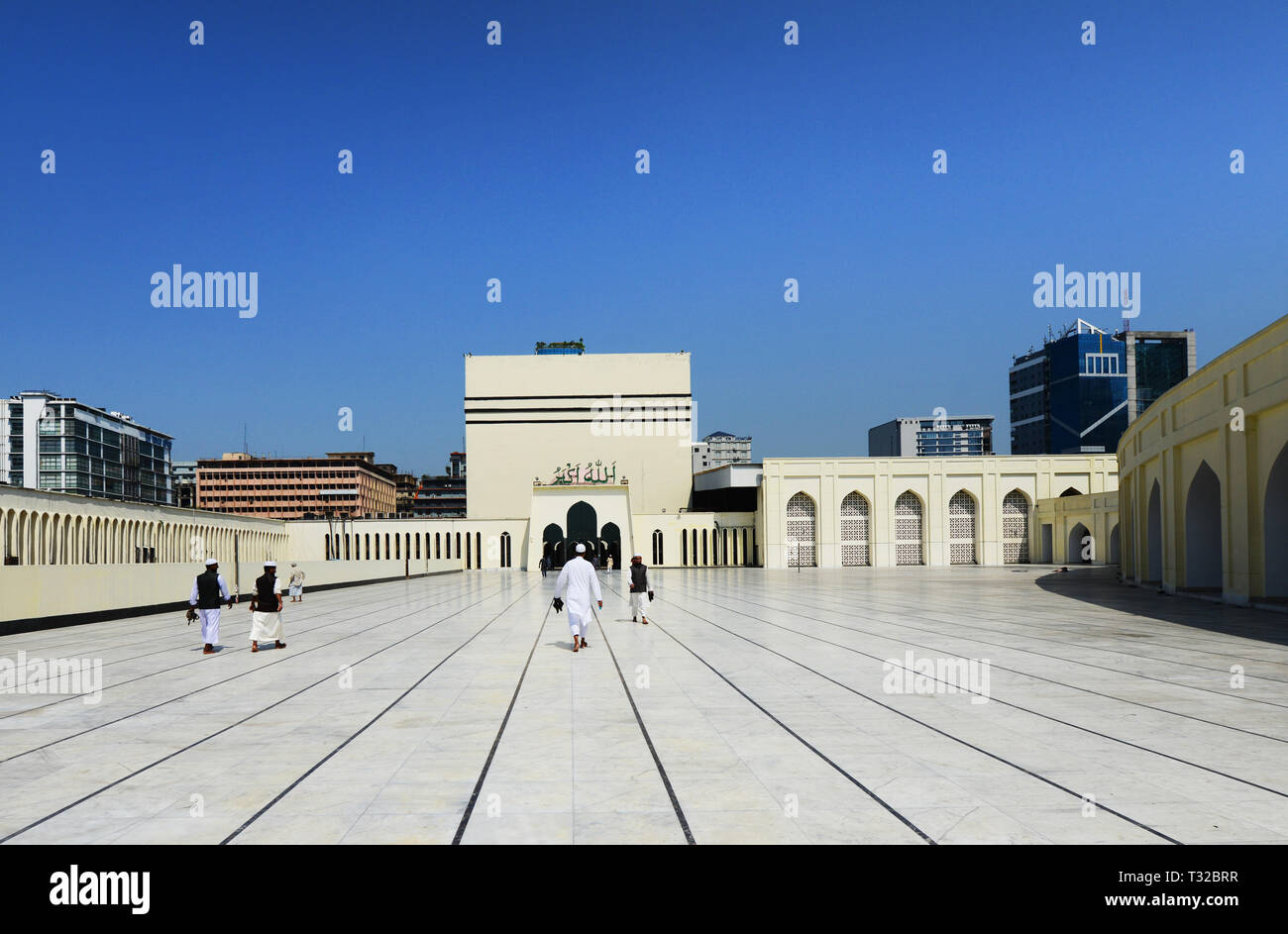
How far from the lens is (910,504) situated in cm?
5784

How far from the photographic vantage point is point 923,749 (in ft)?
21.7

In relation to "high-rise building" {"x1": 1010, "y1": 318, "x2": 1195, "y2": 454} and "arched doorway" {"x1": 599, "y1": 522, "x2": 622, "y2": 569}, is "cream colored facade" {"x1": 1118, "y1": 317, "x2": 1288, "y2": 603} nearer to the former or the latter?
"arched doorway" {"x1": 599, "y1": 522, "x2": 622, "y2": 569}

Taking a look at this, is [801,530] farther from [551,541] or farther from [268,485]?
[268,485]

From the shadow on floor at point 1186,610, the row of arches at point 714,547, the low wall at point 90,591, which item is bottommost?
the row of arches at point 714,547

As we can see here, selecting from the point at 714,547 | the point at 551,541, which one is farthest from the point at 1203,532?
the point at 551,541

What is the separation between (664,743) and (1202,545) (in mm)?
22702

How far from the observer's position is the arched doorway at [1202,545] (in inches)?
953

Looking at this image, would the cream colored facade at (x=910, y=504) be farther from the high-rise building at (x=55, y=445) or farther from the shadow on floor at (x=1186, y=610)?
the high-rise building at (x=55, y=445)

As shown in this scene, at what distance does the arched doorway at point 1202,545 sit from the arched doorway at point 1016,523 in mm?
34319

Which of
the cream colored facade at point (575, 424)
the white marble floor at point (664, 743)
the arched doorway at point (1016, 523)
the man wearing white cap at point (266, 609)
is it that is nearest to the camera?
the white marble floor at point (664, 743)

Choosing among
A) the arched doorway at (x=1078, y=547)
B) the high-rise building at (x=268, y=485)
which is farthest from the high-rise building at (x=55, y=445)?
the arched doorway at (x=1078, y=547)
